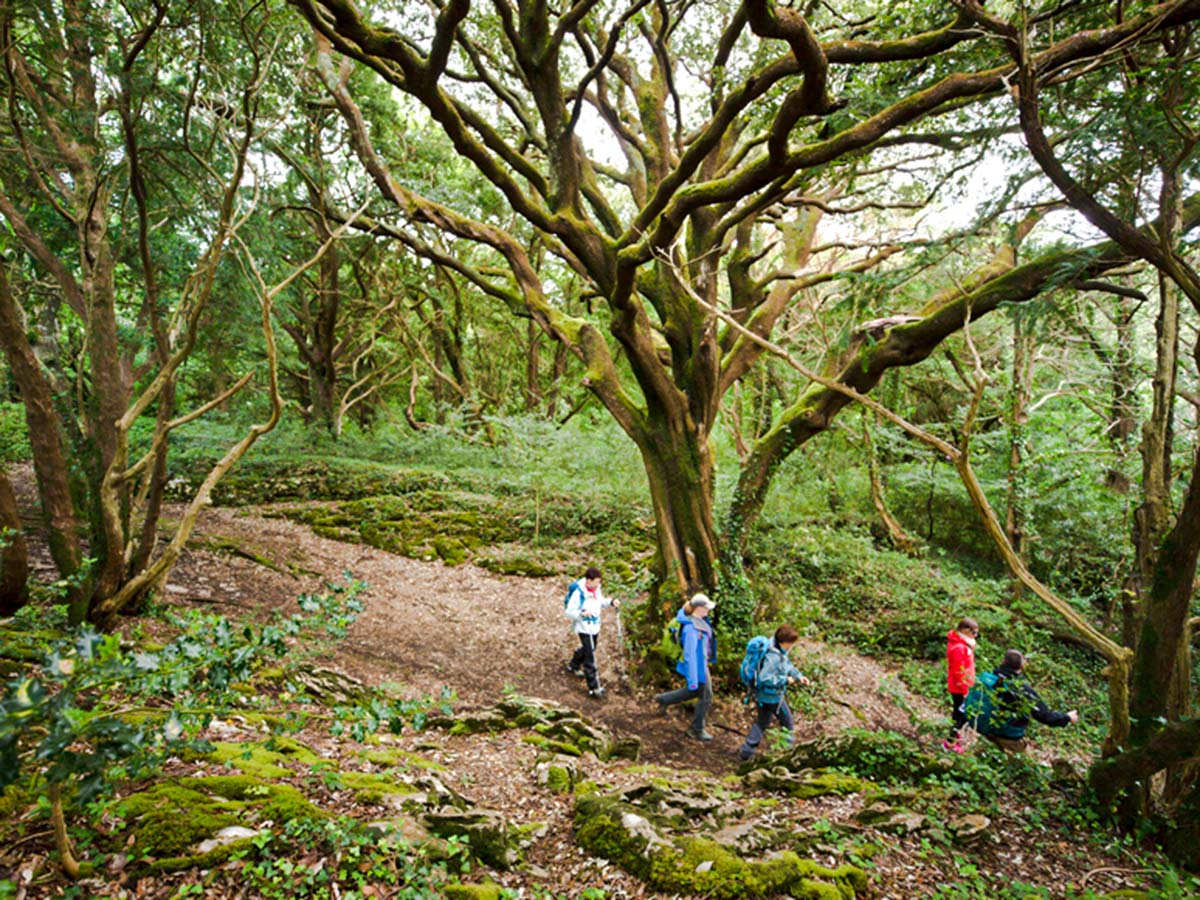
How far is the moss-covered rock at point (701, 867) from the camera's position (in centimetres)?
299

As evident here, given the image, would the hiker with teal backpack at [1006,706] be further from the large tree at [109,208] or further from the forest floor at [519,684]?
the large tree at [109,208]

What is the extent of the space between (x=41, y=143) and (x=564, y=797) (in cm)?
850

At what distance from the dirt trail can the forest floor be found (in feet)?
0.08

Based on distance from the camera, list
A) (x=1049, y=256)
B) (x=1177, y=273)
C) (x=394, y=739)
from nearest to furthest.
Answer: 1. (x=1177, y=273)
2. (x=394, y=739)
3. (x=1049, y=256)

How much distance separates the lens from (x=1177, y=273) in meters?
3.96

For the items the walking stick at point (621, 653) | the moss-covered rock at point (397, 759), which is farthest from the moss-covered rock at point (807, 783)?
the walking stick at point (621, 653)

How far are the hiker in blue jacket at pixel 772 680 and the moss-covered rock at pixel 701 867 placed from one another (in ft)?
9.45

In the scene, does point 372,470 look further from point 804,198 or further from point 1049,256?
point 1049,256

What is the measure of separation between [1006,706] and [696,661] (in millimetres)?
2936

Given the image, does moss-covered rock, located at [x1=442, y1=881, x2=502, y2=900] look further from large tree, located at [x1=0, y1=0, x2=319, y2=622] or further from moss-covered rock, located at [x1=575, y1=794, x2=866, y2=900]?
large tree, located at [x1=0, y1=0, x2=319, y2=622]

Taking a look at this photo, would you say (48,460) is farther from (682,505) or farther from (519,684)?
(682,505)

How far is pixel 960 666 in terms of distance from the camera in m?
6.48

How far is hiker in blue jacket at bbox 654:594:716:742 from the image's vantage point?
6684mm

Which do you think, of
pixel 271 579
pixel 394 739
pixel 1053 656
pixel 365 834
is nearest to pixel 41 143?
pixel 271 579
